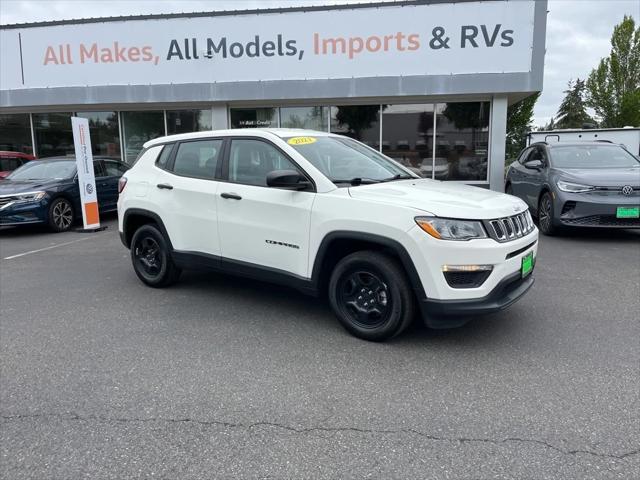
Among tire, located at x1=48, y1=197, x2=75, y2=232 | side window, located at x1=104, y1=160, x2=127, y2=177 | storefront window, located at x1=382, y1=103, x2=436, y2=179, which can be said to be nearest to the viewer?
tire, located at x1=48, y1=197, x2=75, y2=232

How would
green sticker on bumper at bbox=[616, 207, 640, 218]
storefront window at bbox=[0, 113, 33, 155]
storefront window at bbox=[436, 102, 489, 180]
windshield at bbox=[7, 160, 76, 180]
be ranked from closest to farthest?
1. green sticker on bumper at bbox=[616, 207, 640, 218]
2. windshield at bbox=[7, 160, 76, 180]
3. storefront window at bbox=[436, 102, 489, 180]
4. storefront window at bbox=[0, 113, 33, 155]

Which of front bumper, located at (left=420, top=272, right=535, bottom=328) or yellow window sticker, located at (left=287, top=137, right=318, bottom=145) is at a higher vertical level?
yellow window sticker, located at (left=287, top=137, right=318, bottom=145)

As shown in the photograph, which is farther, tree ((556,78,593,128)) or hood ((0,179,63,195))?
tree ((556,78,593,128))

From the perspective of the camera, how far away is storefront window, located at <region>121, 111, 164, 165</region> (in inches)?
601

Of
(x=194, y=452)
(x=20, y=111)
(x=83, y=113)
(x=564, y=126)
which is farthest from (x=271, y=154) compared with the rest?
(x=564, y=126)

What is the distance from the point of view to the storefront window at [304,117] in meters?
14.1

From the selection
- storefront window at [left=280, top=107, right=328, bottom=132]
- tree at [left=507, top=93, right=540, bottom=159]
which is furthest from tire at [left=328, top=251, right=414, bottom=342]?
tree at [left=507, top=93, right=540, bottom=159]

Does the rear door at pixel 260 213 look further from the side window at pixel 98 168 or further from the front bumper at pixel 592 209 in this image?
the side window at pixel 98 168

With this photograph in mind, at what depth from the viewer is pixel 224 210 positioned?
4652mm

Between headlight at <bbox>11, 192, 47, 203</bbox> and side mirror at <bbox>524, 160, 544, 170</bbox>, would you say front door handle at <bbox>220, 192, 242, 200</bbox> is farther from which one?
headlight at <bbox>11, 192, 47, 203</bbox>

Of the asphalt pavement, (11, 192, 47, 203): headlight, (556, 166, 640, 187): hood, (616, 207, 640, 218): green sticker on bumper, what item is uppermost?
(556, 166, 640, 187): hood

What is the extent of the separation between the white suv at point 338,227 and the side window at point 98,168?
19.8ft

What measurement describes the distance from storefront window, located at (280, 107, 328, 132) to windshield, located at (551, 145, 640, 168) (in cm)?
690

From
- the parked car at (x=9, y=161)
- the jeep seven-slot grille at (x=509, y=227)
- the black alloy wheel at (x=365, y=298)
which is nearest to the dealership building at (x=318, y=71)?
the parked car at (x=9, y=161)
